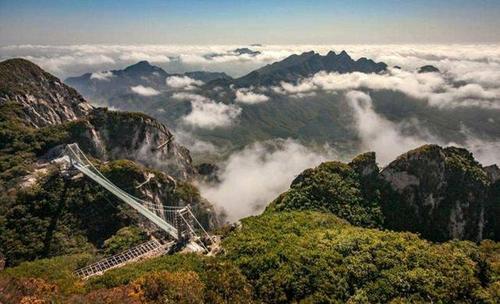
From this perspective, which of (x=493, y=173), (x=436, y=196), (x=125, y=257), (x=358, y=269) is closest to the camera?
(x=358, y=269)

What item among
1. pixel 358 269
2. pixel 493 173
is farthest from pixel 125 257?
pixel 493 173

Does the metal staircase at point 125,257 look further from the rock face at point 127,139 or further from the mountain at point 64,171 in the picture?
the rock face at point 127,139

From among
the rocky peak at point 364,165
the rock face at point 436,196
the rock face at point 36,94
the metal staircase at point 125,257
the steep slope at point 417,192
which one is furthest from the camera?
the rock face at point 36,94

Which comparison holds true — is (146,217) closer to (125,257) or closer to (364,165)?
(125,257)

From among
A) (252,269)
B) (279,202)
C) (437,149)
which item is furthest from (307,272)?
(437,149)

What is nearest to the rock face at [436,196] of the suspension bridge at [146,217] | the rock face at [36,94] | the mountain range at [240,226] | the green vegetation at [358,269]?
the mountain range at [240,226]

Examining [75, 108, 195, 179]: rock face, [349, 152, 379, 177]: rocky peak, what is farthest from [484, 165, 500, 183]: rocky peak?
[75, 108, 195, 179]: rock face
